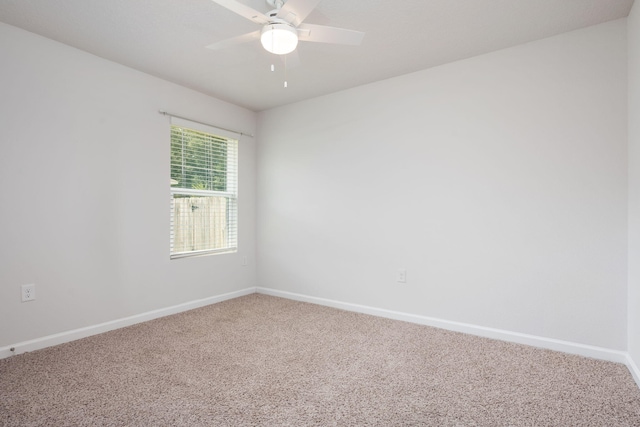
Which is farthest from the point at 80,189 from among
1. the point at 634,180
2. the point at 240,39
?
the point at 634,180

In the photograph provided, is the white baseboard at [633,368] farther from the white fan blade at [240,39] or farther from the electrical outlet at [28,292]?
the electrical outlet at [28,292]

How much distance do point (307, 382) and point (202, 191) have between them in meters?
2.41

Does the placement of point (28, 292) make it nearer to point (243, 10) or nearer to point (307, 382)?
point (307, 382)

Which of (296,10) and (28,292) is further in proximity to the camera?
(28,292)

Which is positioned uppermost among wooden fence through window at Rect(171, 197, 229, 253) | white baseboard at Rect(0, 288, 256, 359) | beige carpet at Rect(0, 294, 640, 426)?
wooden fence through window at Rect(171, 197, 229, 253)

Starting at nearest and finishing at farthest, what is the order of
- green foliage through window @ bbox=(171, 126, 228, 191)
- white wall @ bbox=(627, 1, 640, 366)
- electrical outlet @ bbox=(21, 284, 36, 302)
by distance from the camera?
white wall @ bbox=(627, 1, 640, 366)
electrical outlet @ bbox=(21, 284, 36, 302)
green foliage through window @ bbox=(171, 126, 228, 191)

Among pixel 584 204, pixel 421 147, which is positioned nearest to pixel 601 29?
pixel 584 204

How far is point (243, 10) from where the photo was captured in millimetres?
1644

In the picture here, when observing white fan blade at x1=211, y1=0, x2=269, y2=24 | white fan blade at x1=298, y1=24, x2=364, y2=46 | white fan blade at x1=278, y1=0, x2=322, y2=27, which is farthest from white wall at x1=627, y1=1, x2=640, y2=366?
white fan blade at x1=211, y1=0, x2=269, y2=24

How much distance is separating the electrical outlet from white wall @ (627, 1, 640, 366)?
4.00 metres

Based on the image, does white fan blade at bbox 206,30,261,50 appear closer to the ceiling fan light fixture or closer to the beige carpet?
the ceiling fan light fixture

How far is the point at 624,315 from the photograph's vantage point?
2262 millimetres

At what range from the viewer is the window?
3.45 m

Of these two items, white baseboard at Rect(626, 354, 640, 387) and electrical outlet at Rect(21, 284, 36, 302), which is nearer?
white baseboard at Rect(626, 354, 640, 387)
